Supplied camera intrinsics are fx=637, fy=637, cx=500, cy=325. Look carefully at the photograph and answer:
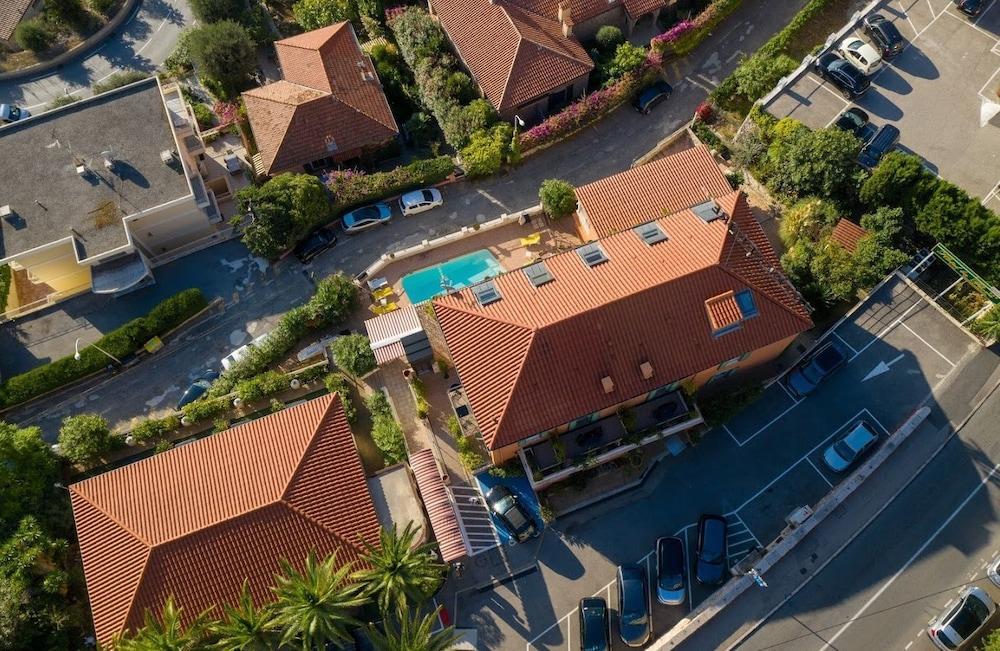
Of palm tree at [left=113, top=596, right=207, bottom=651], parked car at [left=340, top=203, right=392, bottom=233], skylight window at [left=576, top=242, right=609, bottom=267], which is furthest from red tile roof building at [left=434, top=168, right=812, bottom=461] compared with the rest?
palm tree at [left=113, top=596, right=207, bottom=651]

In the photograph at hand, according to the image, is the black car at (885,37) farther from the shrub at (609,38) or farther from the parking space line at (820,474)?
the parking space line at (820,474)

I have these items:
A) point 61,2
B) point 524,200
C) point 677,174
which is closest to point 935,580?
point 677,174

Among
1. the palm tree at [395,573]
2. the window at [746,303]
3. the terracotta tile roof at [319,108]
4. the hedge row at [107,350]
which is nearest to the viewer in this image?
the palm tree at [395,573]

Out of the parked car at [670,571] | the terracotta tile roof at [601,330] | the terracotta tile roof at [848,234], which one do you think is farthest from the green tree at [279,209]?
the terracotta tile roof at [848,234]

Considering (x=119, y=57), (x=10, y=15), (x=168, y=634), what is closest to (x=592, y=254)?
(x=168, y=634)

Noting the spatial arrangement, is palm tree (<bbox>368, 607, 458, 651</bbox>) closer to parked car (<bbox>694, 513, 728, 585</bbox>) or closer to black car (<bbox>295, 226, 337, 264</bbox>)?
parked car (<bbox>694, 513, 728, 585</bbox>)

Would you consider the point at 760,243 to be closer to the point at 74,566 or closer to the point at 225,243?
the point at 225,243
